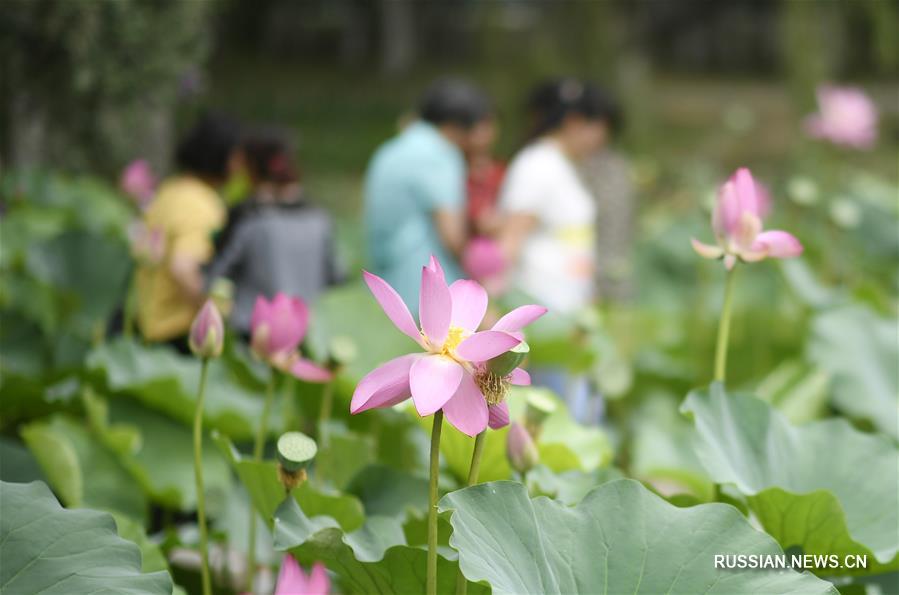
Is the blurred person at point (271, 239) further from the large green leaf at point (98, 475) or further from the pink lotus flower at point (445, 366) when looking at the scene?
the pink lotus flower at point (445, 366)

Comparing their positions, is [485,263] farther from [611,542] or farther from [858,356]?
[611,542]

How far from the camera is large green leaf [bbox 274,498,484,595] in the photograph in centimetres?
82

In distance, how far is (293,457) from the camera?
0.84 metres

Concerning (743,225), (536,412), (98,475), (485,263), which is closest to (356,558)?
(536,412)

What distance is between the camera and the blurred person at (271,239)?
2279mm

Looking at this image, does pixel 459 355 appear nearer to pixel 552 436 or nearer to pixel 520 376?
pixel 520 376

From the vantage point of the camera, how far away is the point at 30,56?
2344 mm

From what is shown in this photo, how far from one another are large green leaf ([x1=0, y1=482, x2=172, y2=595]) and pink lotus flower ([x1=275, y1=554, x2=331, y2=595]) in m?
0.09

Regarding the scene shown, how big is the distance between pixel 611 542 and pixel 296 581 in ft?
0.77

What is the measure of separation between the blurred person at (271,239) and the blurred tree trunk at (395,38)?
11.8 m

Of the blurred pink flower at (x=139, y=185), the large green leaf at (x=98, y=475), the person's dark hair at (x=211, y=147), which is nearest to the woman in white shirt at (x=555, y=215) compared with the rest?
the person's dark hair at (x=211, y=147)

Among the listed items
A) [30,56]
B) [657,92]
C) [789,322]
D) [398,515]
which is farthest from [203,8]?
[657,92]

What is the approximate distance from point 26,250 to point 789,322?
1743 mm

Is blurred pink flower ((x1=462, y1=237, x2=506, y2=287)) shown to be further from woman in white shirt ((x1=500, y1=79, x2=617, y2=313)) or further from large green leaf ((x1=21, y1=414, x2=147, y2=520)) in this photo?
large green leaf ((x1=21, y1=414, x2=147, y2=520))
